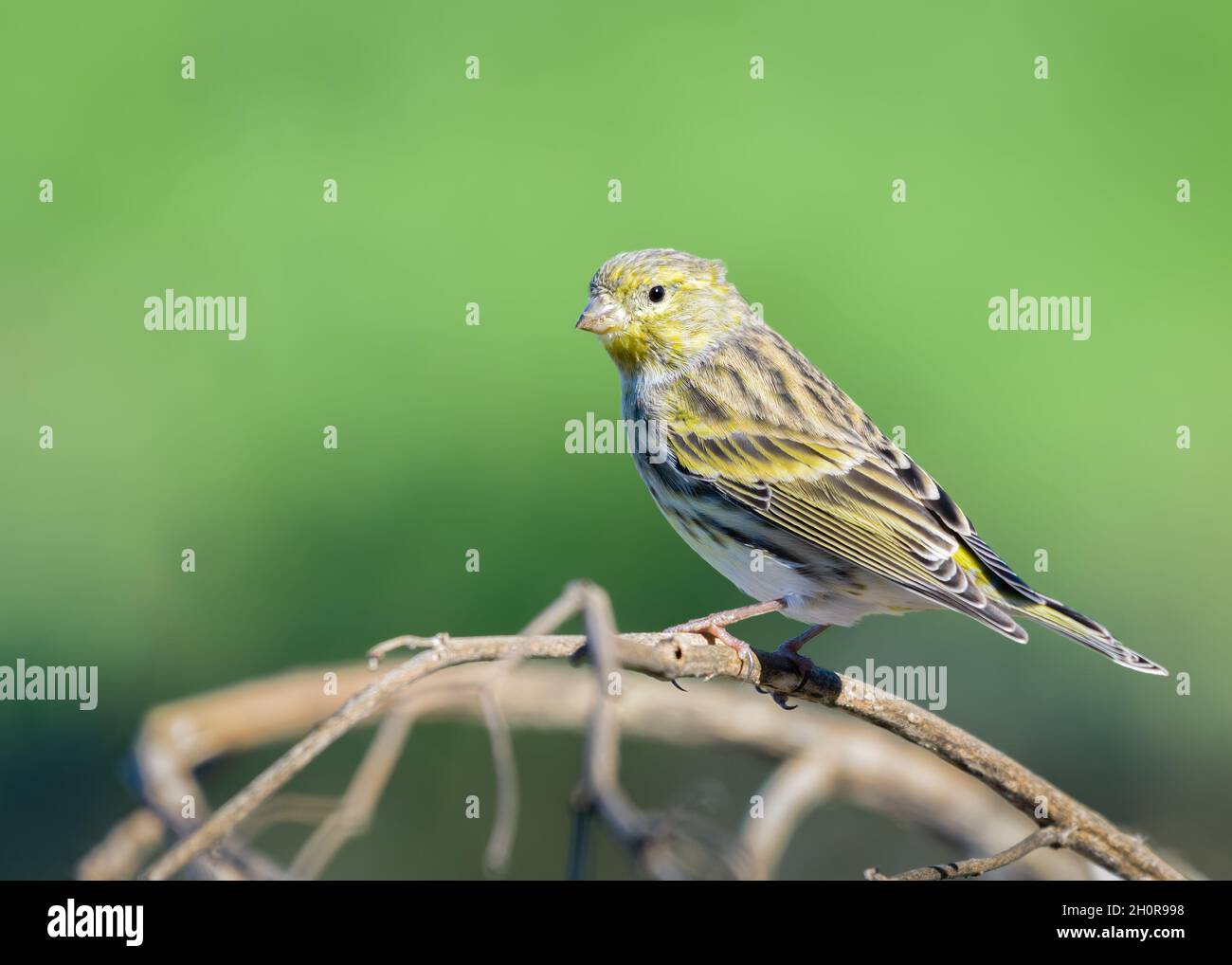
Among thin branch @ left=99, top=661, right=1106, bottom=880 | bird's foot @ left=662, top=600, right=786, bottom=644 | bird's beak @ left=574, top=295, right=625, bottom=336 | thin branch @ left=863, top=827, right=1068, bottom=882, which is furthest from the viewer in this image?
bird's beak @ left=574, top=295, right=625, bottom=336

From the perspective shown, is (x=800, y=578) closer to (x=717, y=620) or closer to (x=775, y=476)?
(x=775, y=476)

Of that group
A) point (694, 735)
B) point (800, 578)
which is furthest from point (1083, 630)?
point (694, 735)

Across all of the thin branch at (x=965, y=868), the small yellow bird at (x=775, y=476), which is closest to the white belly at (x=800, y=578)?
the small yellow bird at (x=775, y=476)

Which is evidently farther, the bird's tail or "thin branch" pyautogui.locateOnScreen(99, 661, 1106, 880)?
the bird's tail

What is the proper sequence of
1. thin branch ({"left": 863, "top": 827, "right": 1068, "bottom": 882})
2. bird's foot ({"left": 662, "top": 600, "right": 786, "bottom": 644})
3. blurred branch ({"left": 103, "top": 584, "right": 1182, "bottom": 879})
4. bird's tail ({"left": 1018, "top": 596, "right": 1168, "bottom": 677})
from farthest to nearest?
bird's tail ({"left": 1018, "top": 596, "right": 1168, "bottom": 677})
bird's foot ({"left": 662, "top": 600, "right": 786, "bottom": 644})
thin branch ({"left": 863, "top": 827, "right": 1068, "bottom": 882})
blurred branch ({"left": 103, "top": 584, "right": 1182, "bottom": 879})

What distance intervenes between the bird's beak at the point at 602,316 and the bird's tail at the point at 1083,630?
44.3 inches

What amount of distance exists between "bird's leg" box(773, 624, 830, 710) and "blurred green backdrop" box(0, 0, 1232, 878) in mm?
381

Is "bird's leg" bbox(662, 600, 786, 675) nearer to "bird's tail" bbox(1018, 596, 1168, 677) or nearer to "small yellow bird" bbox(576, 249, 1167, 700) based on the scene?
"small yellow bird" bbox(576, 249, 1167, 700)

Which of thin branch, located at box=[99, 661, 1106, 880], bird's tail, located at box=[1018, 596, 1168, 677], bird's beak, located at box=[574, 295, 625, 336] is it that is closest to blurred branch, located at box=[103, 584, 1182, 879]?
thin branch, located at box=[99, 661, 1106, 880]

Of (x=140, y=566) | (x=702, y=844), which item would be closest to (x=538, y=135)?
(x=140, y=566)

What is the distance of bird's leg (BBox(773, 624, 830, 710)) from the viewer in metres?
2.46

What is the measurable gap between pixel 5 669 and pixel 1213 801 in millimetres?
2870

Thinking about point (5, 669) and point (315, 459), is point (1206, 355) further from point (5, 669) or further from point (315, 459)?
point (5, 669)

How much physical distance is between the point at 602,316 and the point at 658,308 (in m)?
0.22
